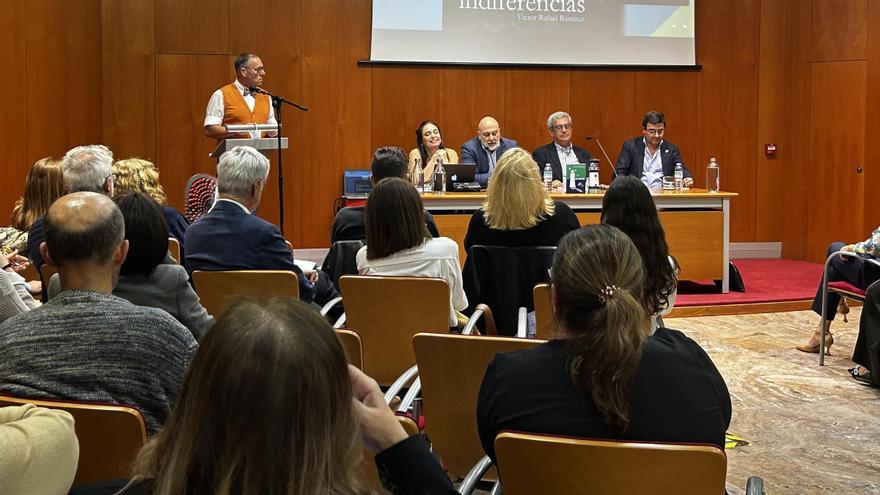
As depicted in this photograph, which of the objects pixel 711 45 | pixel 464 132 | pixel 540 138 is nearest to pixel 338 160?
pixel 464 132

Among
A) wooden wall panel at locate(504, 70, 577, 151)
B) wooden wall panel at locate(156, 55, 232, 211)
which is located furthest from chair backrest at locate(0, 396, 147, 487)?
wooden wall panel at locate(504, 70, 577, 151)

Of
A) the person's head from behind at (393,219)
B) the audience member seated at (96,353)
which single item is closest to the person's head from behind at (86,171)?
the person's head from behind at (393,219)

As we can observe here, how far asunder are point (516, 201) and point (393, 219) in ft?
2.73

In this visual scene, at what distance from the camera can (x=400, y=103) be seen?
31.9 ft

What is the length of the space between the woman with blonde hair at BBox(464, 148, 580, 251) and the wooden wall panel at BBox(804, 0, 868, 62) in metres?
6.05

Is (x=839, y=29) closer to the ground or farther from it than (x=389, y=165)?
farther from it

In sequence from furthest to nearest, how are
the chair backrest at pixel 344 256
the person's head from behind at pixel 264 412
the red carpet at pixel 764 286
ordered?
the red carpet at pixel 764 286 → the chair backrest at pixel 344 256 → the person's head from behind at pixel 264 412

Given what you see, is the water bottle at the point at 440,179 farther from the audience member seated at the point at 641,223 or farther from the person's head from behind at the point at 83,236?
the person's head from behind at the point at 83,236

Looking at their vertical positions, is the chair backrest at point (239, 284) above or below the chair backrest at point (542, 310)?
above

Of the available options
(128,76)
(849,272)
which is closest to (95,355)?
(849,272)

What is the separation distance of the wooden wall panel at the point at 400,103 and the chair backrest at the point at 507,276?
16.7 feet

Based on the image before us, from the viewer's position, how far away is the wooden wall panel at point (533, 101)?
9883mm

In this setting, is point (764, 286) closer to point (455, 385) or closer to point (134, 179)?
point (134, 179)

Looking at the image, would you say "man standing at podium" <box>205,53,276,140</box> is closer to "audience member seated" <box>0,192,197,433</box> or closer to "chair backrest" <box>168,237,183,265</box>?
"chair backrest" <box>168,237,183,265</box>
